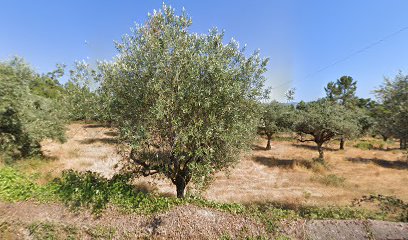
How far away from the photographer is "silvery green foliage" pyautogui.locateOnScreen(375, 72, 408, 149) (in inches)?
668

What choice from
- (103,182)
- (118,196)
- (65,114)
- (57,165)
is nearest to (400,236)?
(118,196)

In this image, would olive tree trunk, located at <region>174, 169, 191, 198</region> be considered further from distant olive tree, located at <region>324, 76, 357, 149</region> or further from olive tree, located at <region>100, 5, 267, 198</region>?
distant olive tree, located at <region>324, 76, 357, 149</region>

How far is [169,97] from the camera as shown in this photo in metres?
12.8

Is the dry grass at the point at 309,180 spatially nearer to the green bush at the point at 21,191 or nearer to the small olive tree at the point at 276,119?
the small olive tree at the point at 276,119

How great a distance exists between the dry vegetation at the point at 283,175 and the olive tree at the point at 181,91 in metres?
3.50

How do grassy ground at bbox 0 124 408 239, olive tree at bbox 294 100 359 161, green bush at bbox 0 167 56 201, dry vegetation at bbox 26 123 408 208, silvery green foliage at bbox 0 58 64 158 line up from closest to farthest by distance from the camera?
grassy ground at bbox 0 124 408 239 < green bush at bbox 0 167 56 201 < silvery green foliage at bbox 0 58 64 158 < dry vegetation at bbox 26 123 408 208 < olive tree at bbox 294 100 359 161

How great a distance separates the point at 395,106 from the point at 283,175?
1594 centimetres

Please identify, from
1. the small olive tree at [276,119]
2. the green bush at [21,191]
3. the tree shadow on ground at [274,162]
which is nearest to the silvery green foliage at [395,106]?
the tree shadow on ground at [274,162]

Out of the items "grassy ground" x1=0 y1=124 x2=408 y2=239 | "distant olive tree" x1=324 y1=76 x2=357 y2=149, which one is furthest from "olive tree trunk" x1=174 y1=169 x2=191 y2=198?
"distant olive tree" x1=324 y1=76 x2=357 y2=149

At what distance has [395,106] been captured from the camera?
17328 millimetres

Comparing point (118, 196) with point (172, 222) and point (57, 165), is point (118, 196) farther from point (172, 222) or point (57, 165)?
point (57, 165)

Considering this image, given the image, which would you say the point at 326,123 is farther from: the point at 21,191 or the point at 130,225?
the point at 21,191

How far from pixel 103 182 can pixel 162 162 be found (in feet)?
10.5

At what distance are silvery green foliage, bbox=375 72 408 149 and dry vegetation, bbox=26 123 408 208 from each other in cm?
672
